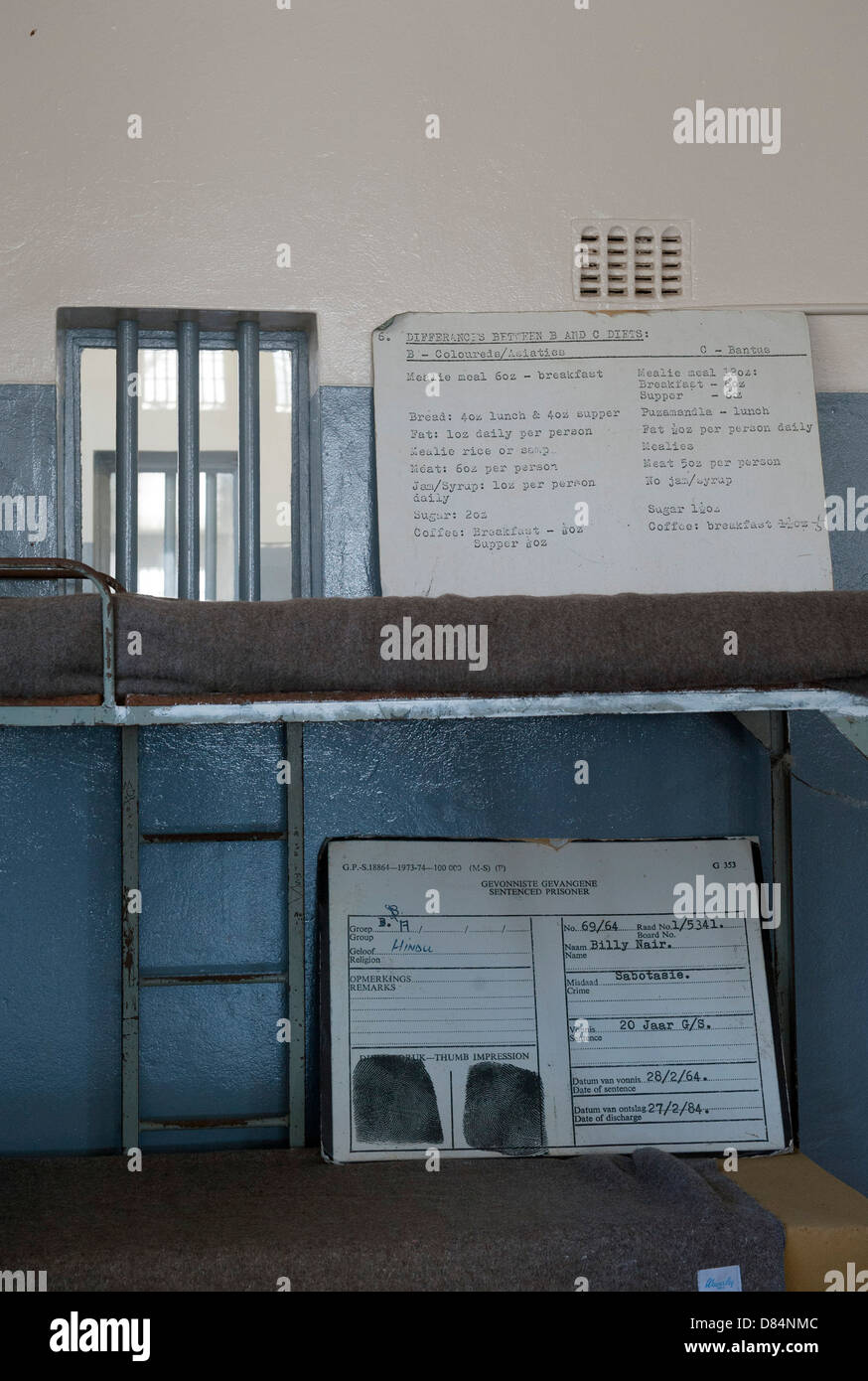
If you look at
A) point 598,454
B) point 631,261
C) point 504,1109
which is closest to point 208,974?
point 504,1109

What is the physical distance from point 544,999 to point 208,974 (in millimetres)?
666

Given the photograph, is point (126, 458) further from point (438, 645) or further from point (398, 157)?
point (438, 645)

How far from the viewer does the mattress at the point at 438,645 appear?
1510mm

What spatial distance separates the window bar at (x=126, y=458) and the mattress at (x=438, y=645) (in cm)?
85

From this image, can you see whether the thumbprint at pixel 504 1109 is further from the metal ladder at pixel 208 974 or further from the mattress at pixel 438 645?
the mattress at pixel 438 645

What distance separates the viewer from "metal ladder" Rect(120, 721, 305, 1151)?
2.28 m

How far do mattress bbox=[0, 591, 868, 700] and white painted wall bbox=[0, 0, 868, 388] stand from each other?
3.28 ft

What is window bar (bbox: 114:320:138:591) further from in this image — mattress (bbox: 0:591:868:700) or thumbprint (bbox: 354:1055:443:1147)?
thumbprint (bbox: 354:1055:443:1147)

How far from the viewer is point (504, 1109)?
88.9 inches

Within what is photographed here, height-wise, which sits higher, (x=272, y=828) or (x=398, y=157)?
(x=398, y=157)

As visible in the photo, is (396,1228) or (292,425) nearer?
(396,1228)

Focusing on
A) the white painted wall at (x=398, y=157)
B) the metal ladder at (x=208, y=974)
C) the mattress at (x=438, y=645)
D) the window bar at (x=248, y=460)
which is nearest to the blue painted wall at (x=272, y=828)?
the metal ladder at (x=208, y=974)

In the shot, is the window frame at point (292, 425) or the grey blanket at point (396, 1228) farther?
the window frame at point (292, 425)

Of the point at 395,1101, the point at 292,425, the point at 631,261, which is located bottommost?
the point at 395,1101
